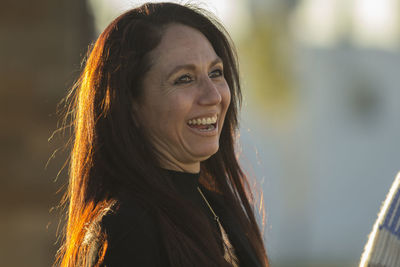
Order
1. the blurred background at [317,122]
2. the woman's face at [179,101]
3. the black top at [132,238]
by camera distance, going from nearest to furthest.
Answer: the black top at [132,238] → the woman's face at [179,101] → the blurred background at [317,122]

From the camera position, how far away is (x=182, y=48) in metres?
3.13

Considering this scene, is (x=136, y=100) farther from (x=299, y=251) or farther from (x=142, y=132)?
(x=299, y=251)

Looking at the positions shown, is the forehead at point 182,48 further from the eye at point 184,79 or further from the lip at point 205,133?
the lip at point 205,133

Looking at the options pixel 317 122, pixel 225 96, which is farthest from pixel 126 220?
pixel 317 122

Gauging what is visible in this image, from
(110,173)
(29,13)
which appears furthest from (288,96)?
(110,173)

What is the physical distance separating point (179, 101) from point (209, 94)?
4.6 inches

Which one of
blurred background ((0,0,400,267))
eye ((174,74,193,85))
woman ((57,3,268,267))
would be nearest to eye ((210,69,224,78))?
woman ((57,3,268,267))

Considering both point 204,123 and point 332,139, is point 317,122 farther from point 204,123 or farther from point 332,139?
point 204,123

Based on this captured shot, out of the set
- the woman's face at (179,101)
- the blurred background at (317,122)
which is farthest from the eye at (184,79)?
the blurred background at (317,122)

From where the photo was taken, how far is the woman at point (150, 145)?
2.80 meters

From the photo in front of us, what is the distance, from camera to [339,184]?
105 ft

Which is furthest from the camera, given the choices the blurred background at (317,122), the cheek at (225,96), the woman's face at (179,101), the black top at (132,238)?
the blurred background at (317,122)

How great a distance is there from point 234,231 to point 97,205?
0.69 meters

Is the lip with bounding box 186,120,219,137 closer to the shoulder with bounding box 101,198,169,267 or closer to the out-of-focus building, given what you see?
the shoulder with bounding box 101,198,169,267
